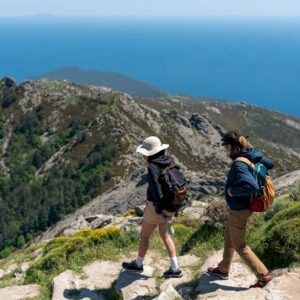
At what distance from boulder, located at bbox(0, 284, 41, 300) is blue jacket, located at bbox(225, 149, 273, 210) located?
6.12 m

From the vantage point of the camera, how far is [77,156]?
Result: 439 feet

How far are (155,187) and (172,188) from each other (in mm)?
412

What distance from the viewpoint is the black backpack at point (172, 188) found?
10031mm

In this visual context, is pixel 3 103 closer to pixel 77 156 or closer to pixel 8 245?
pixel 77 156

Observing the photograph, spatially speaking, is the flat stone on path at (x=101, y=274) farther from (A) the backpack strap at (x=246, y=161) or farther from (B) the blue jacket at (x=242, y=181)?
(A) the backpack strap at (x=246, y=161)

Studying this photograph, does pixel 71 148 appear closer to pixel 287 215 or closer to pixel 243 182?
pixel 287 215

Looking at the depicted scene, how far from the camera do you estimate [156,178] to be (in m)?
9.98

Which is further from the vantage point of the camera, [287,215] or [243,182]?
[287,215]

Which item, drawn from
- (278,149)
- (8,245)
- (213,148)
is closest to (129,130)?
(213,148)

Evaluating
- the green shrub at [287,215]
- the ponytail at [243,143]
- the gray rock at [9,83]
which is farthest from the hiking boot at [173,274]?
the gray rock at [9,83]

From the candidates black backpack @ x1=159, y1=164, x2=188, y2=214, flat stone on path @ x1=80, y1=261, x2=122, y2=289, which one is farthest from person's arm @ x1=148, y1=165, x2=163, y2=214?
flat stone on path @ x1=80, y1=261, x2=122, y2=289

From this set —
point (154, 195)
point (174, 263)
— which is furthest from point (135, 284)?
point (154, 195)

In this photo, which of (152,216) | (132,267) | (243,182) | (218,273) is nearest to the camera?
(243,182)

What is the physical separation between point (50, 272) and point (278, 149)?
194 meters
